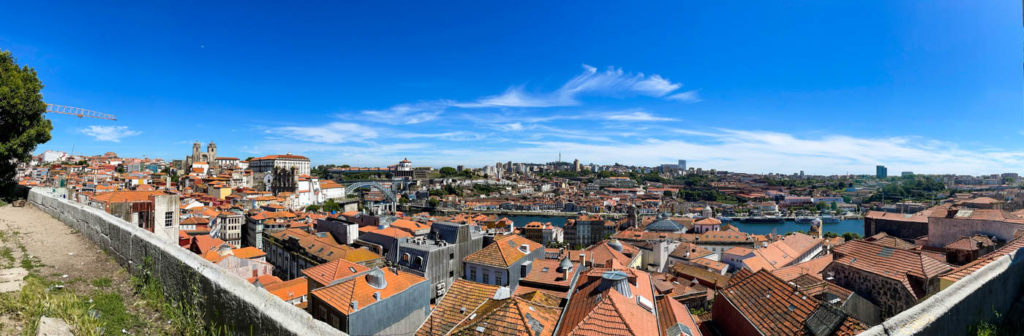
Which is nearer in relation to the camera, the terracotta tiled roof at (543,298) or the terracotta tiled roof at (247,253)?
the terracotta tiled roof at (543,298)

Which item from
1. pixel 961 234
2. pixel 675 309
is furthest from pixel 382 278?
pixel 961 234

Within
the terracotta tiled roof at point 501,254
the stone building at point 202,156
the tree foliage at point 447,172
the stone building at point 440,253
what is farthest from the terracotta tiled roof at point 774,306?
the tree foliage at point 447,172

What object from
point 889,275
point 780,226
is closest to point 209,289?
point 889,275

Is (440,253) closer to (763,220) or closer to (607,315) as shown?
(607,315)

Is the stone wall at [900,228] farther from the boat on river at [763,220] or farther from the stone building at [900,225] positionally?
the boat on river at [763,220]

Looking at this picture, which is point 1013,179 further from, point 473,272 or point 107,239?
point 107,239

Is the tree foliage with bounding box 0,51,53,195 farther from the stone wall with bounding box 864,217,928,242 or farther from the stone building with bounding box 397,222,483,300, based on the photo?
the stone wall with bounding box 864,217,928,242
